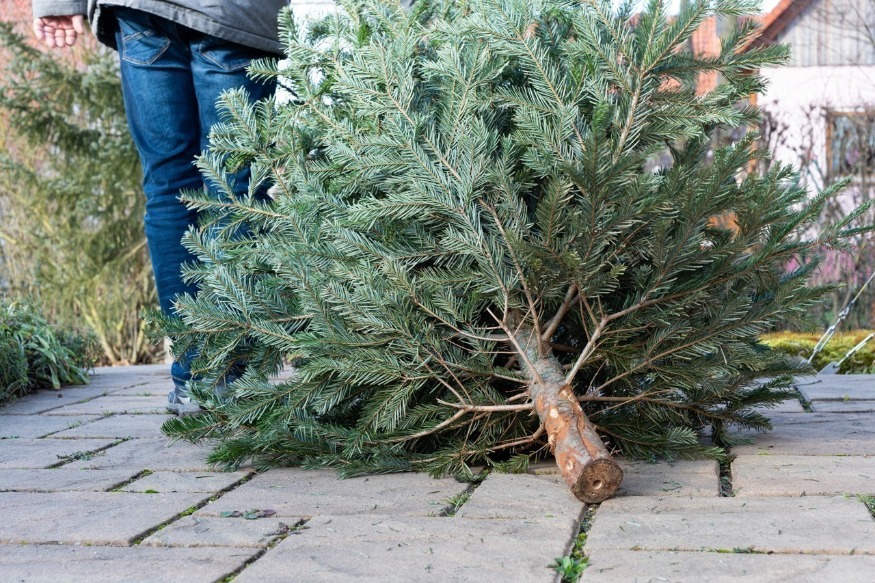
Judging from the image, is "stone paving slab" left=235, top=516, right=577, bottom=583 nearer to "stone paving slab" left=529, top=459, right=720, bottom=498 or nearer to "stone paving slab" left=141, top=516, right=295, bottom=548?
"stone paving slab" left=141, top=516, right=295, bottom=548

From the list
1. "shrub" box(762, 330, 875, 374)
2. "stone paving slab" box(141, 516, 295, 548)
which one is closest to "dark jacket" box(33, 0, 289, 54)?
"stone paving slab" box(141, 516, 295, 548)

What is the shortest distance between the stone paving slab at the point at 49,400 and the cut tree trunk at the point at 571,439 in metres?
2.37

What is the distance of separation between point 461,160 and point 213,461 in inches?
39.5

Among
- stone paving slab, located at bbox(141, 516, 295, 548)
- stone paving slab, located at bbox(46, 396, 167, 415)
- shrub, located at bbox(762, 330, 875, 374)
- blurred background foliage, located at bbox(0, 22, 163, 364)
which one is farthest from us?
blurred background foliage, located at bbox(0, 22, 163, 364)

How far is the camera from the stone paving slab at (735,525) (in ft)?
5.19

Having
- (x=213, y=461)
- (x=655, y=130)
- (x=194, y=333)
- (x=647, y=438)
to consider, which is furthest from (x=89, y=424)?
(x=655, y=130)

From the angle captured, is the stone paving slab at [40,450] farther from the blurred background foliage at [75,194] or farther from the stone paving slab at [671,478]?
the blurred background foliage at [75,194]

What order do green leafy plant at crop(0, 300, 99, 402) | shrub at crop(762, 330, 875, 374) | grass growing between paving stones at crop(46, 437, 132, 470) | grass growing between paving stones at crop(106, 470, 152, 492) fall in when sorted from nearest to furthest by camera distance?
grass growing between paving stones at crop(106, 470, 152, 492) → grass growing between paving stones at crop(46, 437, 132, 470) → green leafy plant at crop(0, 300, 99, 402) → shrub at crop(762, 330, 875, 374)

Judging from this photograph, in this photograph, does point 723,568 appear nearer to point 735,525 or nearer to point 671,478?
point 735,525

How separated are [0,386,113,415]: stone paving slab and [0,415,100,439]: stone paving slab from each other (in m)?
0.15

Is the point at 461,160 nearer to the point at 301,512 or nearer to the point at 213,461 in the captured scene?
the point at 301,512

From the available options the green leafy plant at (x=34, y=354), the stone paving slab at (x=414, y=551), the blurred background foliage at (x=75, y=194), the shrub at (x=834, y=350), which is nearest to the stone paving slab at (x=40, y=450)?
the green leafy plant at (x=34, y=354)

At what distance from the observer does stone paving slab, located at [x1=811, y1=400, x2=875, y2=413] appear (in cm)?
299

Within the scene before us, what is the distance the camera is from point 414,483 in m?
2.15
